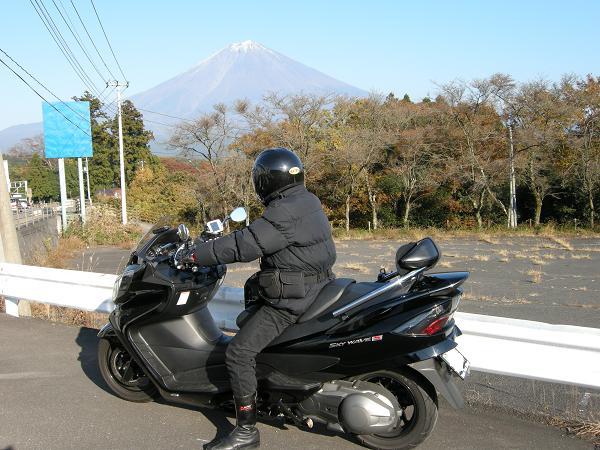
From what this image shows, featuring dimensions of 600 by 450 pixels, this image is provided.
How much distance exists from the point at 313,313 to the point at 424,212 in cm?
4171

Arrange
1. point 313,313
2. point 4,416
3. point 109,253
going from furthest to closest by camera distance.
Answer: point 109,253 < point 4,416 < point 313,313

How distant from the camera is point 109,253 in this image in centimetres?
2094

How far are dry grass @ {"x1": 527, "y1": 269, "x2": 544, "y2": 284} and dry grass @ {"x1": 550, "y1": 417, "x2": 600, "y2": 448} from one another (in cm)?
1037

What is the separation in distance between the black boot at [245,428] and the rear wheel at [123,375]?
3.36 ft

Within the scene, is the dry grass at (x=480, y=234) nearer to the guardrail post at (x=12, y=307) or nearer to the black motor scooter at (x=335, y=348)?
the guardrail post at (x=12, y=307)

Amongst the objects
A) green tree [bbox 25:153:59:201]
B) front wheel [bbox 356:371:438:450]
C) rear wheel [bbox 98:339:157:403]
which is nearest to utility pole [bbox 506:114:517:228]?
rear wheel [bbox 98:339:157:403]

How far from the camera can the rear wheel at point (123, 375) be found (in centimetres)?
418

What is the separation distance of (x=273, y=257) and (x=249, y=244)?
0.19m

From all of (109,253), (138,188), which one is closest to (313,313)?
(109,253)

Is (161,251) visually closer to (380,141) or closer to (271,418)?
(271,418)

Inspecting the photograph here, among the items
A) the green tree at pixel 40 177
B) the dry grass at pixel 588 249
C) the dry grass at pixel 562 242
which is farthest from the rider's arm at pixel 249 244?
the green tree at pixel 40 177

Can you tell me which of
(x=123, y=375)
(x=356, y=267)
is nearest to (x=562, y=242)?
(x=356, y=267)

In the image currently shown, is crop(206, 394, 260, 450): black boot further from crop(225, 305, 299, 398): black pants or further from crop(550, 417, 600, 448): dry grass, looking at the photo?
crop(550, 417, 600, 448): dry grass

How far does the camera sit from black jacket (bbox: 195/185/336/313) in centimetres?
318
